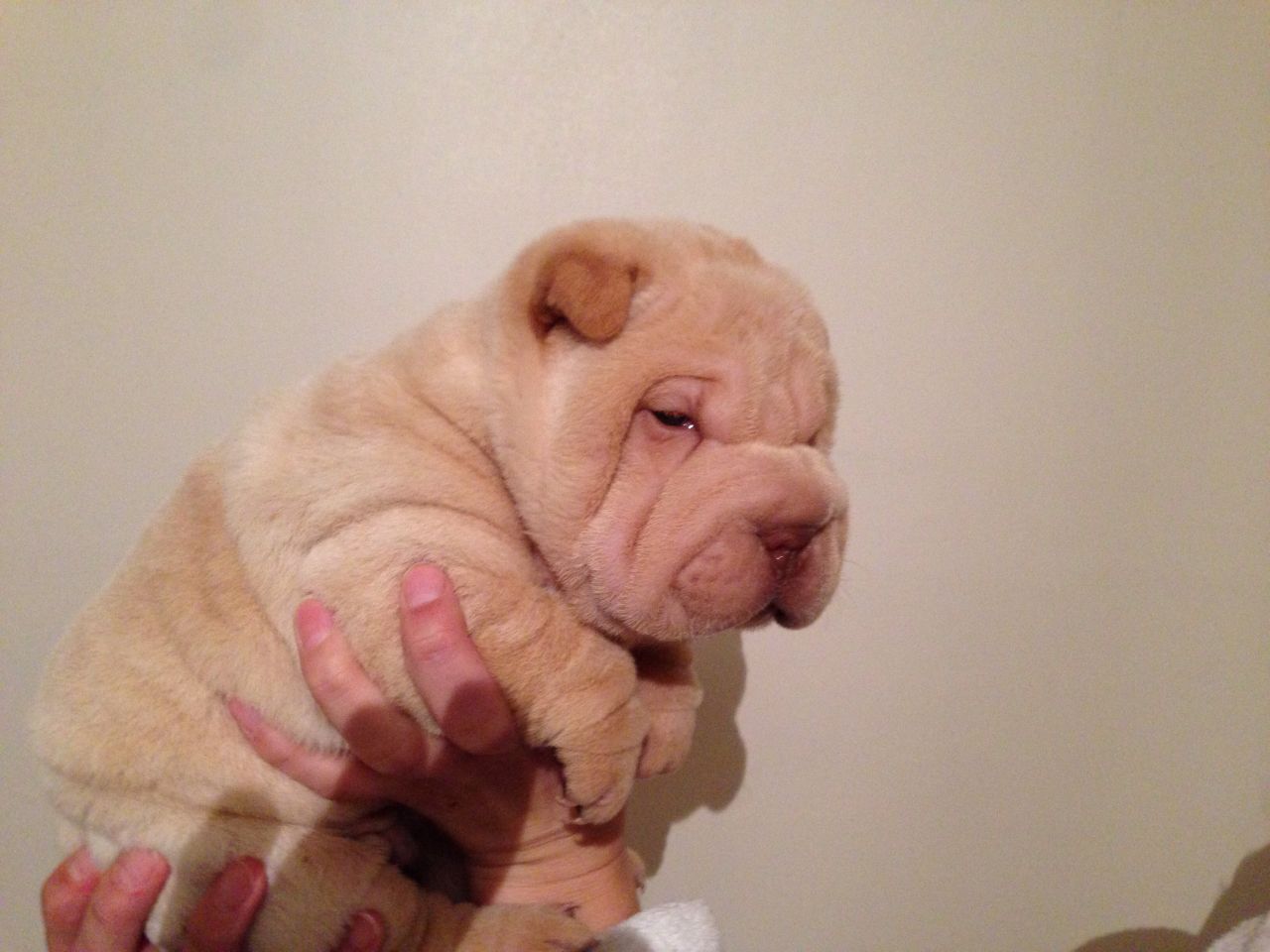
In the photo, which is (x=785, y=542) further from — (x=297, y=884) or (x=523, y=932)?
(x=297, y=884)

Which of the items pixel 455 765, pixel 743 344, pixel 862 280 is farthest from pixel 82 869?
pixel 862 280

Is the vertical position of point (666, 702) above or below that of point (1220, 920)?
above

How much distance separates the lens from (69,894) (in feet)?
3.06

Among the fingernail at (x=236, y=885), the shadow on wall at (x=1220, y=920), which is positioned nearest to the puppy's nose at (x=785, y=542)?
the fingernail at (x=236, y=885)

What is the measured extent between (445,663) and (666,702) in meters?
0.41

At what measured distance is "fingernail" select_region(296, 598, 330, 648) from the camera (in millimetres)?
Result: 773

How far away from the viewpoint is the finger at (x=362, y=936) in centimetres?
82

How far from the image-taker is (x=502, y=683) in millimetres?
783

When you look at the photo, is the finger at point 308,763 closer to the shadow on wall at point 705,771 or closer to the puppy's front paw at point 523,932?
the puppy's front paw at point 523,932

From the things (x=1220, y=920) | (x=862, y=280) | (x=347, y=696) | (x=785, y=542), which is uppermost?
(x=862, y=280)

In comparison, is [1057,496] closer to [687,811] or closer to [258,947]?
[687,811]

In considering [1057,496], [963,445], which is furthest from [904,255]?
[1057,496]

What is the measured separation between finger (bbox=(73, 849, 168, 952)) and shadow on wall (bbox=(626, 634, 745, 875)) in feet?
3.37

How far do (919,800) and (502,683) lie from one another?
53.2 inches
